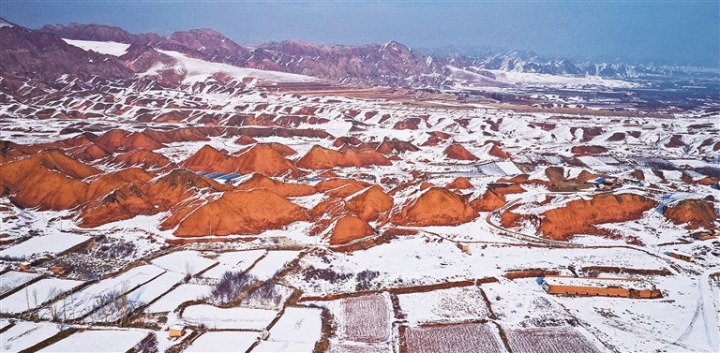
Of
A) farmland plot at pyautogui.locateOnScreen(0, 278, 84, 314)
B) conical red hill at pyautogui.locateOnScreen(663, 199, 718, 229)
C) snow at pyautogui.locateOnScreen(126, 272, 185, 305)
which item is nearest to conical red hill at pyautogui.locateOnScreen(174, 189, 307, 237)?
snow at pyautogui.locateOnScreen(126, 272, 185, 305)

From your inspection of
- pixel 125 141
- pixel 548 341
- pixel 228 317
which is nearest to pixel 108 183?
pixel 228 317

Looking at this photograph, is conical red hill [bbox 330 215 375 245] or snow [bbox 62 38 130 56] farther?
snow [bbox 62 38 130 56]

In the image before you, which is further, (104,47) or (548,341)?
(104,47)

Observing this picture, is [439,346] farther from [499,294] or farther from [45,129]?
[45,129]

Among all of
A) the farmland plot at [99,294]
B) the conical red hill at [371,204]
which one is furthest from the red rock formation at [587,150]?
the farmland plot at [99,294]

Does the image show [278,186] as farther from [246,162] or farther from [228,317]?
[228,317]

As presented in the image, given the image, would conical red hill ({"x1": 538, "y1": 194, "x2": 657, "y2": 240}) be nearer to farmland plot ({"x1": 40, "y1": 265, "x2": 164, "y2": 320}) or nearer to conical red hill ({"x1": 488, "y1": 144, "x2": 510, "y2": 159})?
conical red hill ({"x1": 488, "y1": 144, "x2": 510, "y2": 159})
